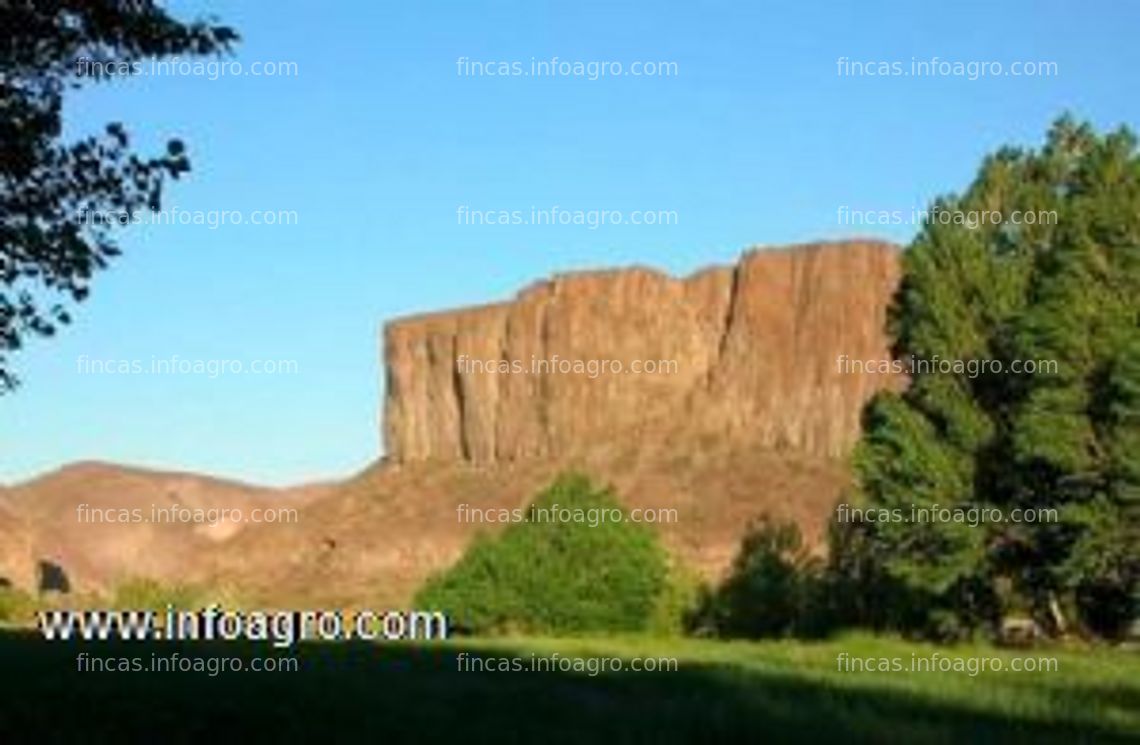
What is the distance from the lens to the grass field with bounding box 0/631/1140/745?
17.3 meters

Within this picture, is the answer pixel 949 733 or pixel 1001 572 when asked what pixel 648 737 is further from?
pixel 1001 572

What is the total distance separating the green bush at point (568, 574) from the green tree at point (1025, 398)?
91.5 feet

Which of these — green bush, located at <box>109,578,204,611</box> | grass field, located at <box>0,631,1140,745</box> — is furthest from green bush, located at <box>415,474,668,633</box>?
grass field, located at <box>0,631,1140,745</box>

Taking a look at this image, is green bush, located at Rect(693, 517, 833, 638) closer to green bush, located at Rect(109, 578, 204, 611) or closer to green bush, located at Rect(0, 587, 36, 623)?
green bush, located at Rect(109, 578, 204, 611)

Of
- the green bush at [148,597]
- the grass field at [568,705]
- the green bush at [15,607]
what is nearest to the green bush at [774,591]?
the grass field at [568,705]

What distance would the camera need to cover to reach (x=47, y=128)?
1529 cm

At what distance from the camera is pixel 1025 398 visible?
48938 mm

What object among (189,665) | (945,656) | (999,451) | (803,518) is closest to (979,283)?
(999,451)

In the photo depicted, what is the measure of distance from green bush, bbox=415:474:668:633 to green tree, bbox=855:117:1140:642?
27.9 metres

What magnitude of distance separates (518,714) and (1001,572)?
107ft

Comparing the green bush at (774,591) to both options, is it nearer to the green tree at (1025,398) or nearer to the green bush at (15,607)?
the green tree at (1025,398)

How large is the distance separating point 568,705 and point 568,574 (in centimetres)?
6030

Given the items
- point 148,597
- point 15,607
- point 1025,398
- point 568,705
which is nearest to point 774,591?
point 1025,398

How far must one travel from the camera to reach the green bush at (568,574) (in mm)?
80688
